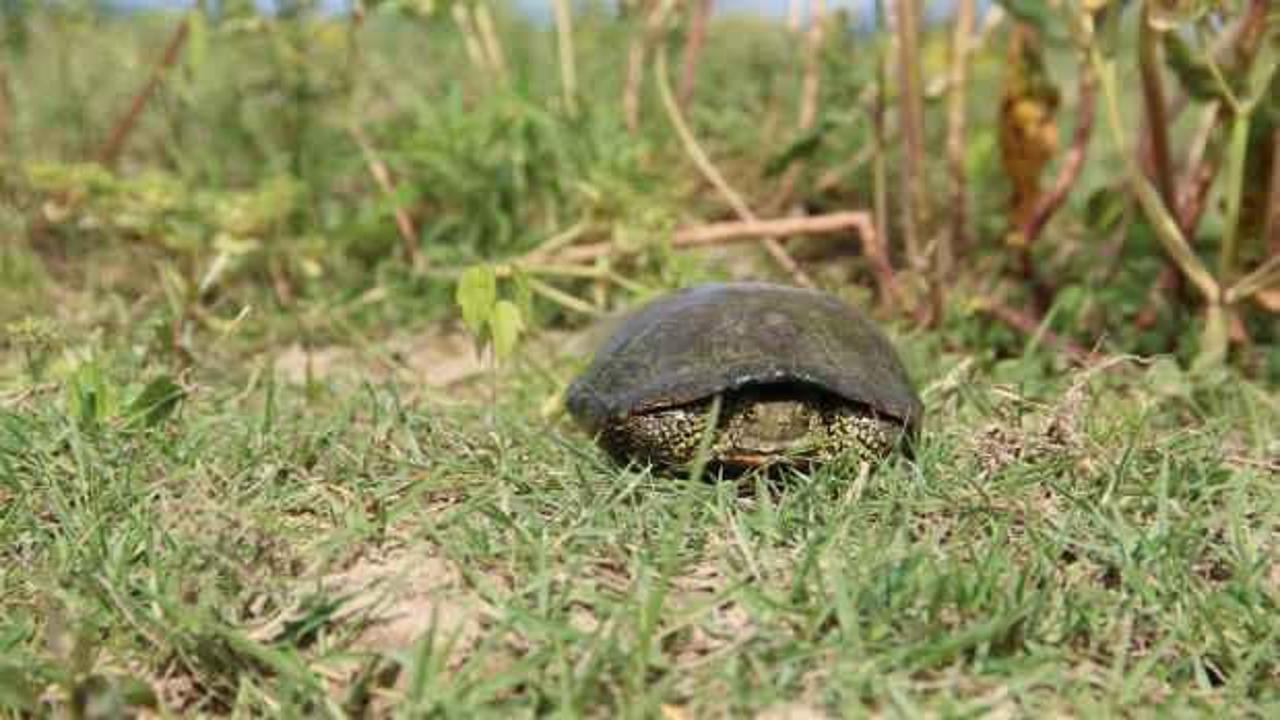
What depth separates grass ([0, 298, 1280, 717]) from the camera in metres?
2.16

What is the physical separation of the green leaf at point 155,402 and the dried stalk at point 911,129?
219cm

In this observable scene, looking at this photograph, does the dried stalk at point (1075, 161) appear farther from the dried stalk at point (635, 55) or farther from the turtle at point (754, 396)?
the turtle at point (754, 396)

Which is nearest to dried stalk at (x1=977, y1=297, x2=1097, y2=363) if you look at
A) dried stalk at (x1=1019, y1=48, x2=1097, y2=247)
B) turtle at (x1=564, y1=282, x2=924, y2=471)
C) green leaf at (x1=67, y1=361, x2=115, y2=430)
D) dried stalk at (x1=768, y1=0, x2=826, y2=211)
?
dried stalk at (x1=1019, y1=48, x2=1097, y2=247)

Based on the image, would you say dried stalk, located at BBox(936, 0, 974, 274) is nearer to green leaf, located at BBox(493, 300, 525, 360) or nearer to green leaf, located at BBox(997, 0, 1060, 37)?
green leaf, located at BBox(997, 0, 1060, 37)

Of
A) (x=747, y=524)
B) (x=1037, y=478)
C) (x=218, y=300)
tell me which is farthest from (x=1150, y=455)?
(x=218, y=300)

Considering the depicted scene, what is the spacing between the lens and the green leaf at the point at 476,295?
3166 mm

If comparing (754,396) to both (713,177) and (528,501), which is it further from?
(713,177)

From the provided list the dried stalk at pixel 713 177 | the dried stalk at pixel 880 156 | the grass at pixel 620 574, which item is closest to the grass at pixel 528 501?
the grass at pixel 620 574

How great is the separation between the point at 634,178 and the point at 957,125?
3.46 ft

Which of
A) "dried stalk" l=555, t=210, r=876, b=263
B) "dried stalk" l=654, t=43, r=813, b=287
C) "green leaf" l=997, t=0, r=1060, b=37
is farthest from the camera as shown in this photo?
"dried stalk" l=654, t=43, r=813, b=287

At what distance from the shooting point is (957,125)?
184 inches

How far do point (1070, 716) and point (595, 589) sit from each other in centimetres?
75

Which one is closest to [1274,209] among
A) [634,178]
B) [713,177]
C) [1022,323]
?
[1022,323]

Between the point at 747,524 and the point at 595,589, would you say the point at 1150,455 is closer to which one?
the point at 747,524
